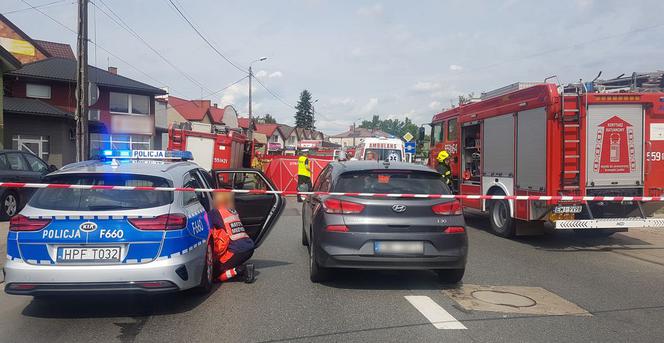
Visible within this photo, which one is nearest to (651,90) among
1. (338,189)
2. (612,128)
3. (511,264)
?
(612,128)

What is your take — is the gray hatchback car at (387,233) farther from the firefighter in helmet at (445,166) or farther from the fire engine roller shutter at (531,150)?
the firefighter in helmet at (445,166)

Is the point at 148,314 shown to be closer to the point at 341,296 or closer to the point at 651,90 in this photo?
the point at 341,296

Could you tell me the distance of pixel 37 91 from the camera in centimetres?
3177

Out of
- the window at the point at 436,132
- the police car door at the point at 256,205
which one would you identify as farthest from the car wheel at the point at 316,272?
the window at the point at 436,132

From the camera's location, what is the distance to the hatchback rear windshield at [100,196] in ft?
17.2

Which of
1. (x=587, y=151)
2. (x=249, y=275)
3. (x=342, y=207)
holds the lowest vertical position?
(x=249, y=275)

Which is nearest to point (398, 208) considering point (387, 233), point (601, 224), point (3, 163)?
point (387, 233)

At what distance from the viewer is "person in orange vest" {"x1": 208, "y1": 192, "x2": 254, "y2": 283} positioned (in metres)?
6.69

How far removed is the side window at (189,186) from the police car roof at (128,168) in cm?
9

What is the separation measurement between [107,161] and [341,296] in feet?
10.1

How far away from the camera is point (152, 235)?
17.0 ft

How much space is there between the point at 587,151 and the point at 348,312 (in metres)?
6.30

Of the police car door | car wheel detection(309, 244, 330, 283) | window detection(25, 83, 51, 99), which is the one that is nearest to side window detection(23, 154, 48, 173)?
the police car door

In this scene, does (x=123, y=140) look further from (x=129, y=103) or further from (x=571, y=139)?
(x=571, y=139)
